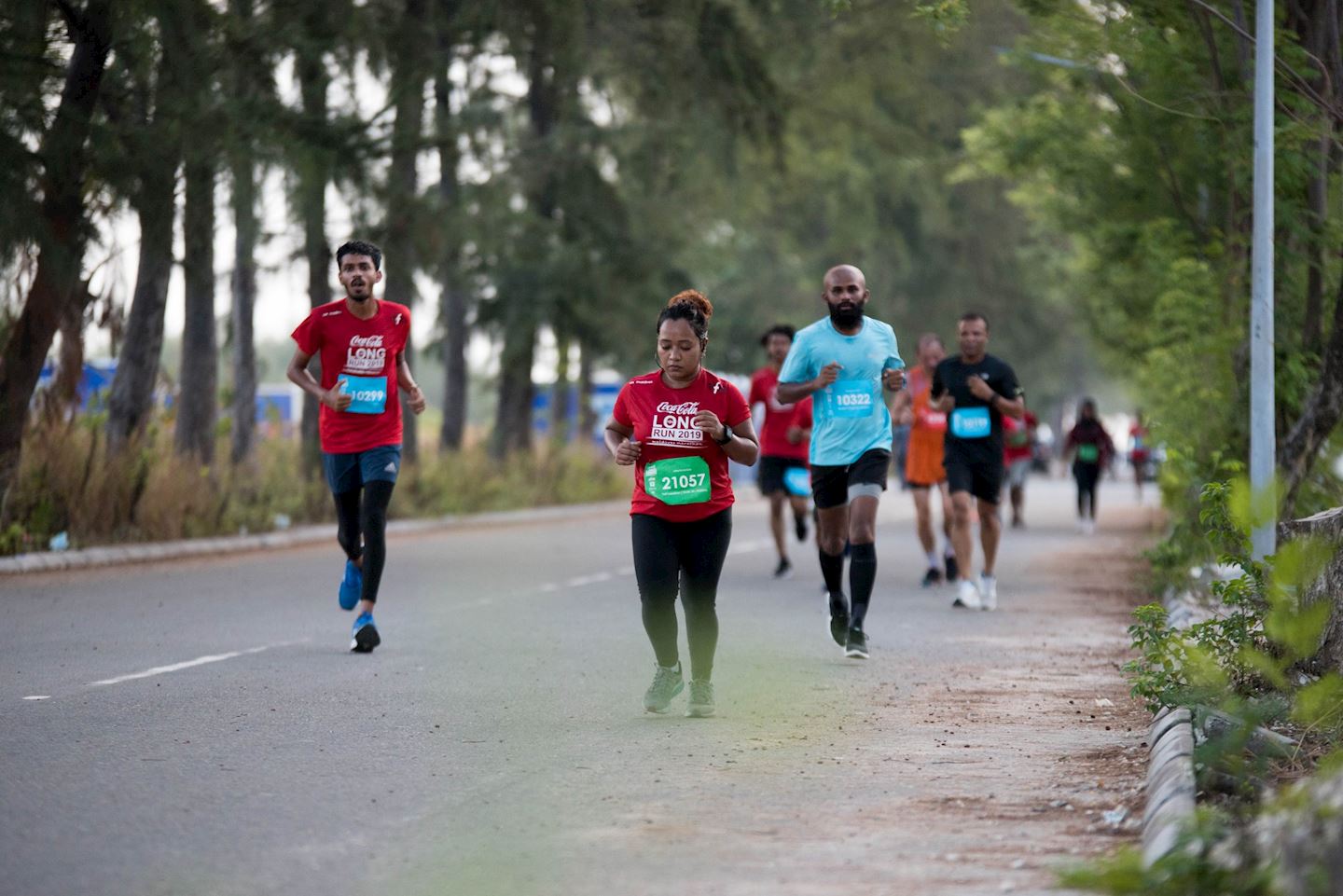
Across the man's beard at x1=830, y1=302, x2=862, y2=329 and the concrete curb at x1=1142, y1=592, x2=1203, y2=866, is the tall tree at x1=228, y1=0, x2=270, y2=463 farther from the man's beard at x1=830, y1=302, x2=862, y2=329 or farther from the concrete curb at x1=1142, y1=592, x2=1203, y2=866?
the concrete curb at x1=1142, y1=592, x2=1203, y2=866

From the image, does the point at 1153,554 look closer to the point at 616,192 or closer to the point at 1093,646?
the point at 1093,646

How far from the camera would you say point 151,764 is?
7.67 m

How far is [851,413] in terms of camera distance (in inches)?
456

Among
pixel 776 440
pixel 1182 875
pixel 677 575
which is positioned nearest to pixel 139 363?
pixel 776 440

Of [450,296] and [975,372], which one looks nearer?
[975,372]

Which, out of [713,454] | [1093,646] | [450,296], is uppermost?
[450,296]

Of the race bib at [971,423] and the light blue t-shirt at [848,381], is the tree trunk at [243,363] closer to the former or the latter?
the race bib at [971,423]

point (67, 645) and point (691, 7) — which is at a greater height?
point (691, 7)

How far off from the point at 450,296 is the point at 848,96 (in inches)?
403

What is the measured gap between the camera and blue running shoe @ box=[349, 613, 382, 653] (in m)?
11.6

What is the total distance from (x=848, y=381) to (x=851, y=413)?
0.18m

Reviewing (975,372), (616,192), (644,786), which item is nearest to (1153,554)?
(975,372)

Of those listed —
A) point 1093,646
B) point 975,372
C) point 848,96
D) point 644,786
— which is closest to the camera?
point 644,786

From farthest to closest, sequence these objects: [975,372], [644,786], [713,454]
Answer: [975,372], [713,454], [644,786]
